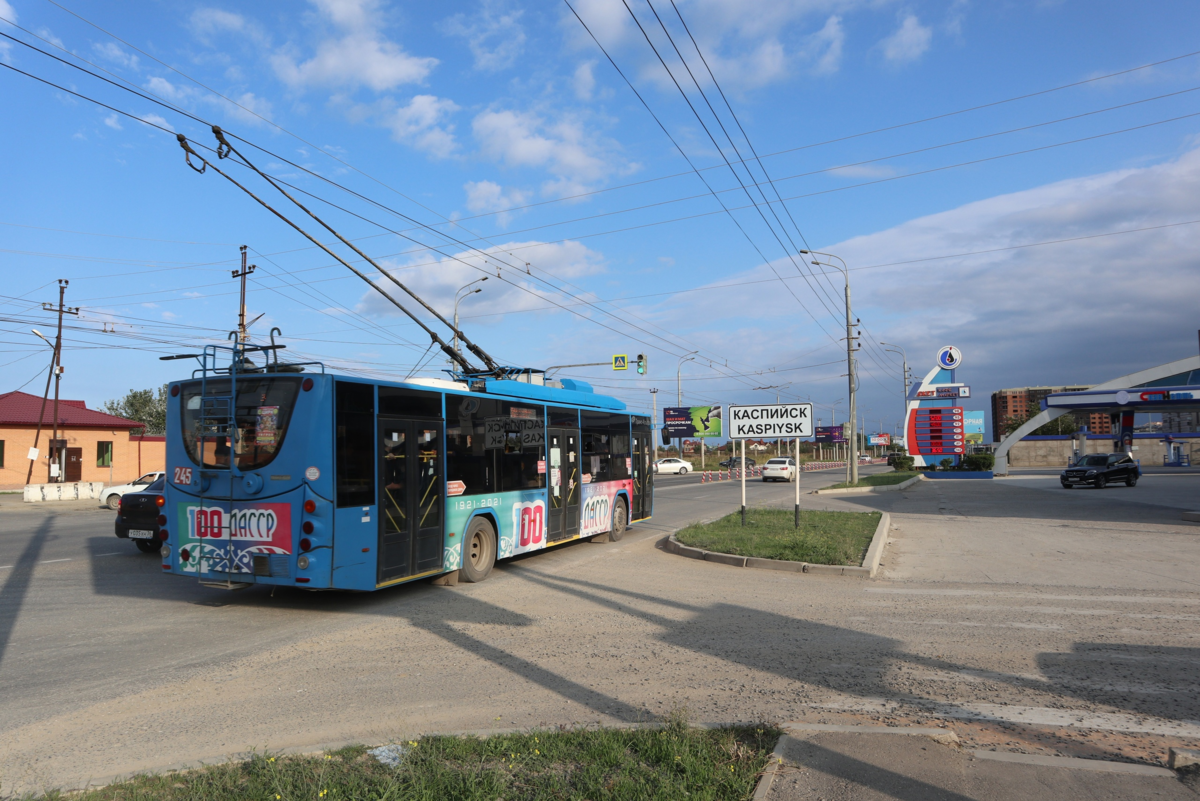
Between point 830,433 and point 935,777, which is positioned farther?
point 830,433

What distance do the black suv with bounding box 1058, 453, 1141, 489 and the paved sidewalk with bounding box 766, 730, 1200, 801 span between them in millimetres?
37401

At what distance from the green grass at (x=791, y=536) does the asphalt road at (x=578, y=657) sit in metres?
0.93

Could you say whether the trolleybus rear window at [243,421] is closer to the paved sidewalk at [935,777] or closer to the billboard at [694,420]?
the paved sidewalk at [935,777]

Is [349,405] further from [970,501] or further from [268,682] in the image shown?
[970,501]

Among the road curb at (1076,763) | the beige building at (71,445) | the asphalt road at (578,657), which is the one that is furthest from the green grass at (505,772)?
the beige building at (71,445)

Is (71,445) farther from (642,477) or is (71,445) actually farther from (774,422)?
(774,422)

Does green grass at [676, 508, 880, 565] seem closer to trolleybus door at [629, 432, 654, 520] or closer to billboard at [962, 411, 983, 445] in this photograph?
trolleybus door at [629, 432, 654, 520]

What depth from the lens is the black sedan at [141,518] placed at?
13.4m

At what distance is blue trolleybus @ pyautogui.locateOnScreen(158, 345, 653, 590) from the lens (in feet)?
27.2

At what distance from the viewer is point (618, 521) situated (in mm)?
16203

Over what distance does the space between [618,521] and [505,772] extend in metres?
12.2

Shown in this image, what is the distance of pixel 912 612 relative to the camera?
8.77 meters

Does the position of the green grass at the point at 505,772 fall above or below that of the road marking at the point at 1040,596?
above

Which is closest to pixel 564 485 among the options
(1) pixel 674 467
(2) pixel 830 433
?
(1) pixel 674 467
